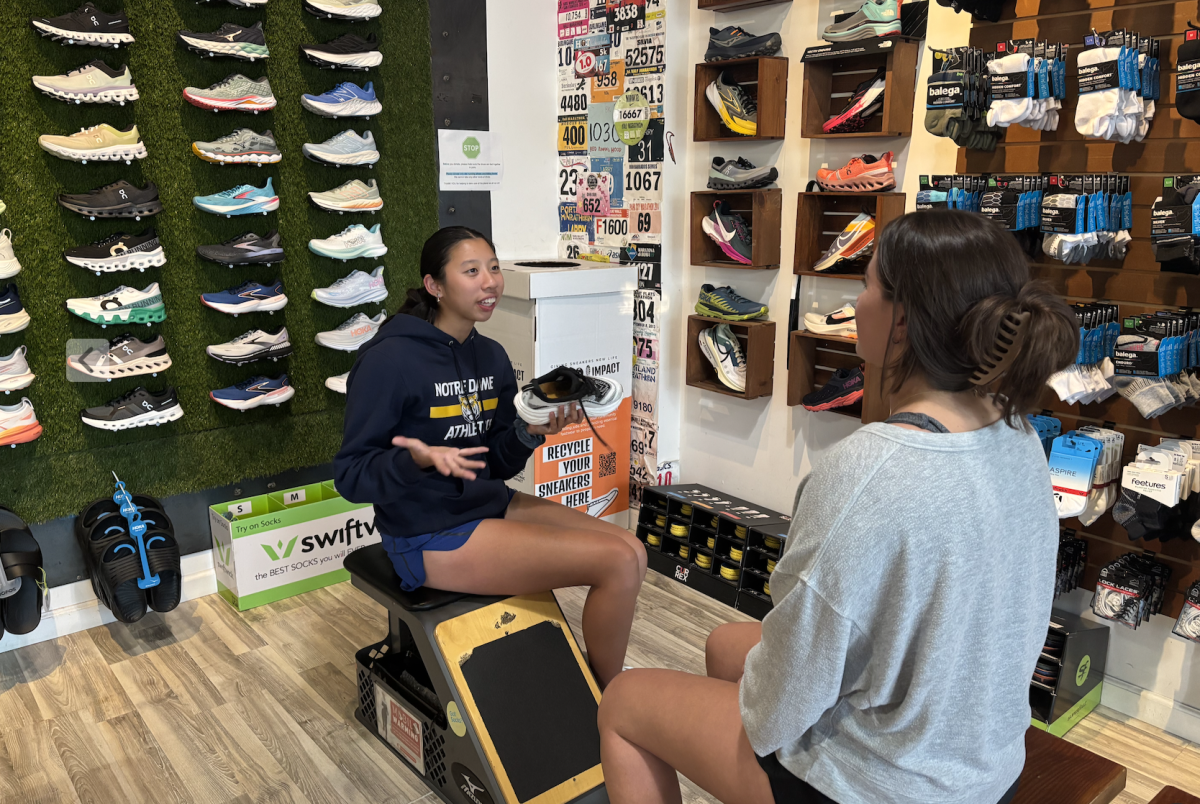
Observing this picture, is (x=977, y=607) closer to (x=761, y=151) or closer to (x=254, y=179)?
(x=761, y=151)

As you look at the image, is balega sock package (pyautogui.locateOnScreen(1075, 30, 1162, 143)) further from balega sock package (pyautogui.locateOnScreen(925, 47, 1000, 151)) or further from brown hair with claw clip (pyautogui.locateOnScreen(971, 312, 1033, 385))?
brown hair with claw clip (pyautogui.locateOnScreen(971, 312, 1033, 385))

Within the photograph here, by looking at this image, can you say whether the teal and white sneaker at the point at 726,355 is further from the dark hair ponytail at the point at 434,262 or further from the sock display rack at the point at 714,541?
the dark hair ponytail at the point at 434,262

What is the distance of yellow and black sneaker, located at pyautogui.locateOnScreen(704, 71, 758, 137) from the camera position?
11.2 feet

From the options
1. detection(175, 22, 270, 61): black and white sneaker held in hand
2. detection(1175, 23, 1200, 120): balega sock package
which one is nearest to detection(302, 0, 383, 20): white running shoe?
detection(175, 22, 270, 61): black and white sneaker held in hand

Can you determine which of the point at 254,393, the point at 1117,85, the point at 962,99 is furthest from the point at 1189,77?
the point at 254,393

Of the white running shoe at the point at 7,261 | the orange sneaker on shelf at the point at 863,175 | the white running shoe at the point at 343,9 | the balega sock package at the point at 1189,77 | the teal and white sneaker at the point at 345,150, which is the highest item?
the white running shoe at the point at 343,9

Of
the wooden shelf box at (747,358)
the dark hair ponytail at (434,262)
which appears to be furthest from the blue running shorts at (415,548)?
the wooden shelf box at (747,358)

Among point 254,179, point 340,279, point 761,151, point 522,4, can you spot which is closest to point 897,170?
point 761,151

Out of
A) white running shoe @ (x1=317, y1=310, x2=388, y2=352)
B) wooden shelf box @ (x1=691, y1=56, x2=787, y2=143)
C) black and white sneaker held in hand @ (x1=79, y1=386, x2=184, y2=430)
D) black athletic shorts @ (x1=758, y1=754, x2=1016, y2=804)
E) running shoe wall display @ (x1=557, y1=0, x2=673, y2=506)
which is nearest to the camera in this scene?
black athletic shorts @ (x1=758, y1=754, x2=1016, y2=804)

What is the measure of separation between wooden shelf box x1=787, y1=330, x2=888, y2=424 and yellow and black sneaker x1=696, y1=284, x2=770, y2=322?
0.75 ft

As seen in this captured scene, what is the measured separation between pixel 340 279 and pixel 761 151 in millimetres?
1814

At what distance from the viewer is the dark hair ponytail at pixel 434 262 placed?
2289 millimetres

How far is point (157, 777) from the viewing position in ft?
7.52

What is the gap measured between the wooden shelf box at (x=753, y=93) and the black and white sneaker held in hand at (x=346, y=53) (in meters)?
1.31
